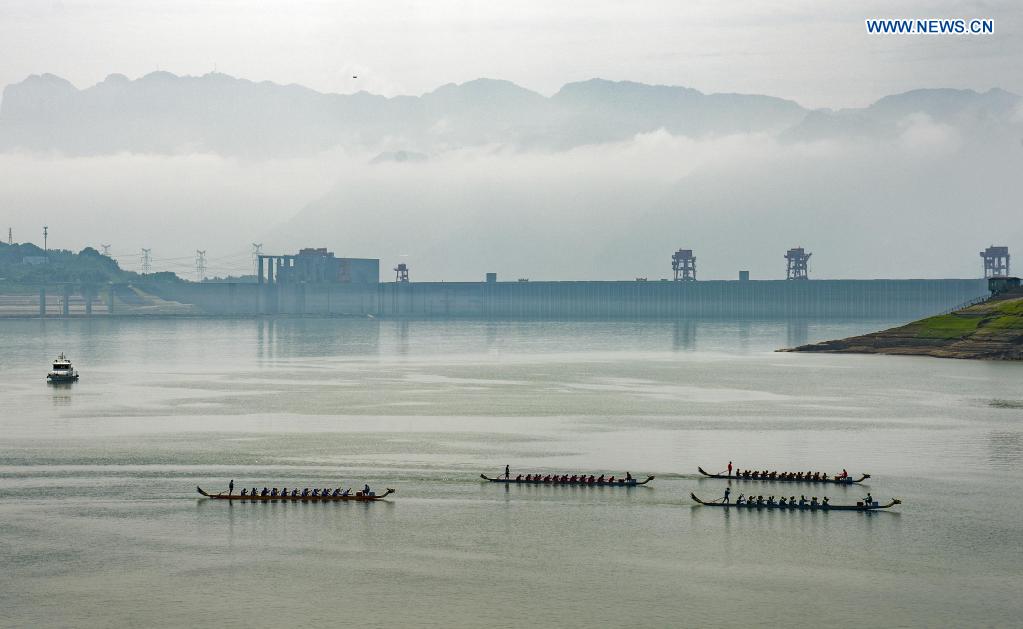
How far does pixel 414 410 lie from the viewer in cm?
12000

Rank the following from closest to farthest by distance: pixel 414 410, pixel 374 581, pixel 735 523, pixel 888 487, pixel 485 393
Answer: pixel 374 581, pixel 735 523, pixel 888 487, pixel 414 410, pixel 485 393

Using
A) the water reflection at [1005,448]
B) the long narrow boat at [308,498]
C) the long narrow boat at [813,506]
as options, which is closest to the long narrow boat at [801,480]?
the long narrow boat at [813,506]

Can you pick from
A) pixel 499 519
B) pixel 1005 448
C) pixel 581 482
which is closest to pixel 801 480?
pixel 581 482

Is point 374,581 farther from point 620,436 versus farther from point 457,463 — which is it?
point 620,436

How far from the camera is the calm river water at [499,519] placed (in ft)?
170

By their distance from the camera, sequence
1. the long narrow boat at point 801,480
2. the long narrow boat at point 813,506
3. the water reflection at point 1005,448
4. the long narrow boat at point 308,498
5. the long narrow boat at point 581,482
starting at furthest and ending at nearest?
1. the water reflection at point 1005,448
2. the long narrow boat at point 801,480
3. the long narrow boat at point 581,482
4. the long narrow boat at point 308,498
5. the long narrow boat at point 813,506

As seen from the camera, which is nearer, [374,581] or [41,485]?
[374,581]

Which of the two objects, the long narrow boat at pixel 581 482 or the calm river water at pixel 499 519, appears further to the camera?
the long narrow boat at pixel 581 482

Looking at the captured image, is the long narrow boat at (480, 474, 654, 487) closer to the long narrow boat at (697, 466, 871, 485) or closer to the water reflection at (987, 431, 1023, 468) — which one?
the long narrow boat at (697, 466, 871, 485)

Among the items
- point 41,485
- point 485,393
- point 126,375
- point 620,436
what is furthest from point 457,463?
point 126,375

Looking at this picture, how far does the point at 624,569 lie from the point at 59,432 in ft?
209

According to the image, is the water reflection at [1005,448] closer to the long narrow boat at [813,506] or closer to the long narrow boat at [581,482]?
the long narrow boat at [813,506]

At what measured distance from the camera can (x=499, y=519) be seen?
67.4 metres

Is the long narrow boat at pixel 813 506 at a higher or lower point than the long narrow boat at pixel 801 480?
lower
